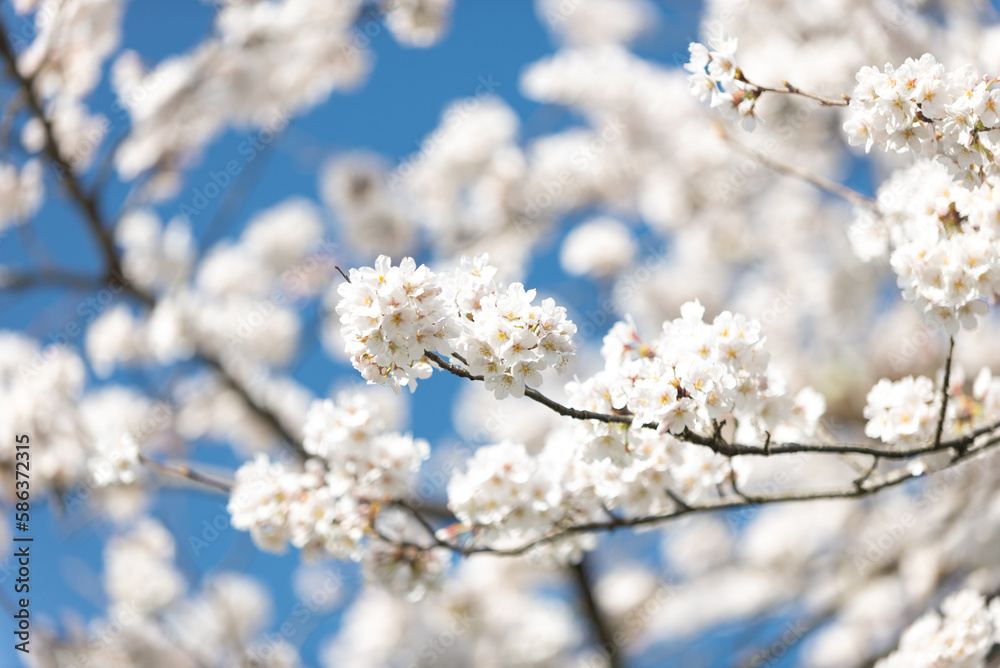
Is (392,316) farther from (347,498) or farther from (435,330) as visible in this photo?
(347,498)

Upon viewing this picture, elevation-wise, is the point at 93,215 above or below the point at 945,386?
above

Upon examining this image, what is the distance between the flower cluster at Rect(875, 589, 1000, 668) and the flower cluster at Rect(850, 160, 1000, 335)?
1.08 metres

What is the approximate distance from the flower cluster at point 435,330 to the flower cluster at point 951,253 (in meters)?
0.88

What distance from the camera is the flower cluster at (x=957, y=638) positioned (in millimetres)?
2225

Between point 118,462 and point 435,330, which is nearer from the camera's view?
point 435,330

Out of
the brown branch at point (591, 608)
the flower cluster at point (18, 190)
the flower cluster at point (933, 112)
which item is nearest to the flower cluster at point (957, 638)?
the flower cluster at point (933, 112)

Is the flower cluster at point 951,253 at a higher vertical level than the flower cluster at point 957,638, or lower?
higher

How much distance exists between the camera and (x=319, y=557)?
2.39 m

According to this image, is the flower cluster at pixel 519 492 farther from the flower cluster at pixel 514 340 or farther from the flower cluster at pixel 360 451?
the flower cluster at pixel 514 340

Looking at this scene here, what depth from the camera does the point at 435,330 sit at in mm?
1528

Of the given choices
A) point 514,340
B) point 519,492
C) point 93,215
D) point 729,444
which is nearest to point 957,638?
point 729,444

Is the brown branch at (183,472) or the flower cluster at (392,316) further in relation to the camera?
the brown branch at (183,472)

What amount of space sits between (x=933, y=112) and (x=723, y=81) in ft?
1.60

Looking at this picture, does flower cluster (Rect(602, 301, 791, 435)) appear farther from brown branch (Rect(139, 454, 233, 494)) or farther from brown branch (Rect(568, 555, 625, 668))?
brown branch (Rect(568, 555, 625, 668))
